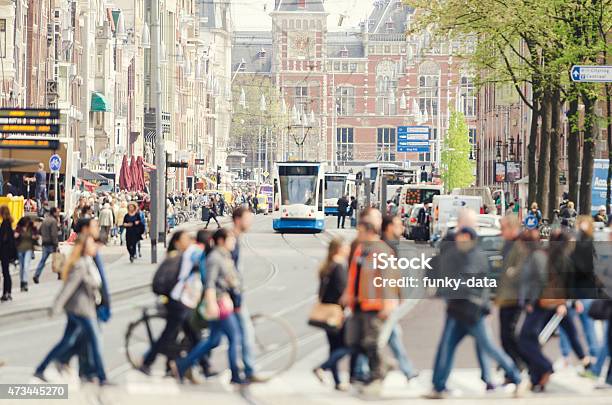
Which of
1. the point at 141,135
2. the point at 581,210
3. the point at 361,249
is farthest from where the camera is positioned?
the point at 141,135

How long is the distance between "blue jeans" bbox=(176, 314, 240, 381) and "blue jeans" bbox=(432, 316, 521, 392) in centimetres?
202

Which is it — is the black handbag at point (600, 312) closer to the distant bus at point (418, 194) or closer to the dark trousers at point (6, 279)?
the dark trousers at point (6, 279)

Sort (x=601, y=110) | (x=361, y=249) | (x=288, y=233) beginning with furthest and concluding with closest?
(x=601, y=110), (x=288, y=233), (x=361, y=249)

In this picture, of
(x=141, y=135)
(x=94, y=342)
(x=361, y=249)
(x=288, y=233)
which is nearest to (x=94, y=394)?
(x=94, y=342)

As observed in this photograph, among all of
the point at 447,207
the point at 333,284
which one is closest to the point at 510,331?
the point at 333,284

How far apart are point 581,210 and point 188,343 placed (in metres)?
31.4

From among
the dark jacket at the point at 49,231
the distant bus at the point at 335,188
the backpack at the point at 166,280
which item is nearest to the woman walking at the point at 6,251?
the dark jacket at the point at 49,231

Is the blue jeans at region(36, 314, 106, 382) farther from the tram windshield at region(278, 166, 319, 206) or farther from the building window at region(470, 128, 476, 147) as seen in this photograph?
the building window at region(470, 128, 476, 147)

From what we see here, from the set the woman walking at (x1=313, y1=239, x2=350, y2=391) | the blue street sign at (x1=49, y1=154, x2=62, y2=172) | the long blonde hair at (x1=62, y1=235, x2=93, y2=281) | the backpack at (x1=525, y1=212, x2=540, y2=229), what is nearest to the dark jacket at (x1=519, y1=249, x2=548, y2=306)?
the woman walking at (x1=313, y1=239, x2=350, y2=391)

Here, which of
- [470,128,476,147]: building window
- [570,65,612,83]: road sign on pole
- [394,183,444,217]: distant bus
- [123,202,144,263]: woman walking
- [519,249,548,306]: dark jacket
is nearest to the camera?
[519,249,548,306]: dark jacket

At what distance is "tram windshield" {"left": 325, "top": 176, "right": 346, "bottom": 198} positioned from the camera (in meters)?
97.5

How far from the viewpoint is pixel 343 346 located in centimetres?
1580

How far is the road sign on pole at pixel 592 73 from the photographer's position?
31594mm

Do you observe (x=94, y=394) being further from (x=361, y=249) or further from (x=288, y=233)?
(x=288, y=233)
